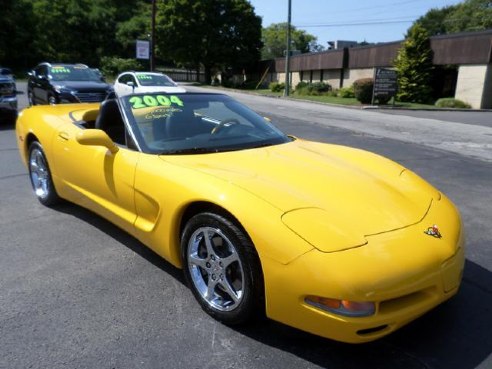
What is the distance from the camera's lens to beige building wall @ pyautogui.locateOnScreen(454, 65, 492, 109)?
23.2 m

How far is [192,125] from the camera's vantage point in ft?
11.9

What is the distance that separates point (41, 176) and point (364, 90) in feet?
71.3

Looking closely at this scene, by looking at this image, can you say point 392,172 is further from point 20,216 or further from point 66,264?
point 20,216

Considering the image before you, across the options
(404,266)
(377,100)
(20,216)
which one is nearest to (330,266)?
(404,266)

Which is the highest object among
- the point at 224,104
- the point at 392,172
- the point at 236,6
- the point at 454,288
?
the point at 236,6

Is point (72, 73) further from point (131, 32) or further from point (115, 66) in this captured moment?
point (131, 32)

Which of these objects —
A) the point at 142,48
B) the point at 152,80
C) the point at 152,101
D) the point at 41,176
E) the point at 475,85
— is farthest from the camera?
the point at 142,48

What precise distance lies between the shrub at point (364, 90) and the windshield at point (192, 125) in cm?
2126

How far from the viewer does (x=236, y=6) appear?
49.7 meters

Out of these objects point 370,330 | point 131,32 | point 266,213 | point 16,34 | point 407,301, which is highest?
point 131,32

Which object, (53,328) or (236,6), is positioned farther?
(236,6)

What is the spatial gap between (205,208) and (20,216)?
9.00ft

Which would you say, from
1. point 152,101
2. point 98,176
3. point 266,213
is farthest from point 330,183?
point 98,176

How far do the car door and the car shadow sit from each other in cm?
135
